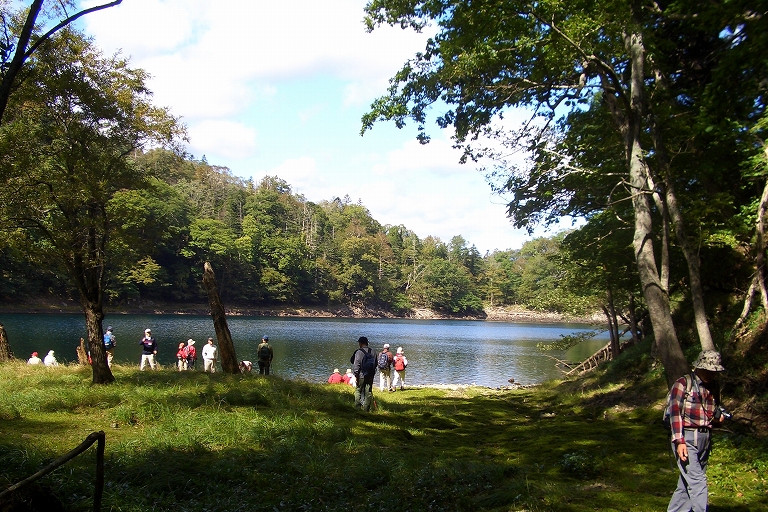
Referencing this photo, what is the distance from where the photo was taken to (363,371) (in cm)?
1147

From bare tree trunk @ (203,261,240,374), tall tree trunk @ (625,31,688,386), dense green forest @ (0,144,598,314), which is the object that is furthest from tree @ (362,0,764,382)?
dense green forest @ (0,144,598,314)

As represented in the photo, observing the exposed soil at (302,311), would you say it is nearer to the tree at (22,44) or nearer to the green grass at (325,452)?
the green grass at (325,452)

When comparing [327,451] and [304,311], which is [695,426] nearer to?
[327,451]

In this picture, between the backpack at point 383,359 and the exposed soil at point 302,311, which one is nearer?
the backpack at point 383,359

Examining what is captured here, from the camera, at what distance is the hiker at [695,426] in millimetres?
4473

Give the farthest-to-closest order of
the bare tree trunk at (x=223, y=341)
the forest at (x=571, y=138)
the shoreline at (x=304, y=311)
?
the shoreline at (x=304, y=311) < the bare tree trunk at (x=223, y=341) < the forest at (x=571, y=138)

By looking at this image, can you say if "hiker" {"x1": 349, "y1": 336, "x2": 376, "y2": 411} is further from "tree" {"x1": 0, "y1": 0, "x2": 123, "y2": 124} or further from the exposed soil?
the exposed soil

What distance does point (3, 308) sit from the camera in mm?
53625

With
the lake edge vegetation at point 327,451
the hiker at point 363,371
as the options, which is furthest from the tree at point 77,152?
the hiker at point 363,371

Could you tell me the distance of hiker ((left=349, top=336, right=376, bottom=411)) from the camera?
11469mm

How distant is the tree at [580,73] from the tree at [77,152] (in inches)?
223

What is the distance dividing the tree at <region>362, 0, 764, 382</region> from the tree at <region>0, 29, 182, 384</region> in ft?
18.6

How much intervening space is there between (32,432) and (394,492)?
17.4 feet

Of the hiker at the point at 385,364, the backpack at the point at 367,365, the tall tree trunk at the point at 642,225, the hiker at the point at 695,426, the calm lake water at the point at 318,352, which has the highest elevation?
the tall tree trunk at the point at 642,225
